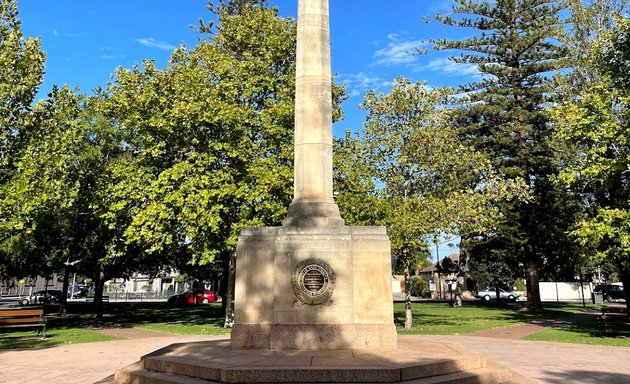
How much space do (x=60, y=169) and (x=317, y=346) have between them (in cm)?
1522

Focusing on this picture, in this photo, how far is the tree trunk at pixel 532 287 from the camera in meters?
33.6

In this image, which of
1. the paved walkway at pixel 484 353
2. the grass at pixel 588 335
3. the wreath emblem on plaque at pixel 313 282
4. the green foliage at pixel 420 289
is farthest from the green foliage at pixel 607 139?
the green foliage at pixel 420 289

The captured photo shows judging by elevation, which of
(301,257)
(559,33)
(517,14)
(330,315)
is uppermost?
(517,14)

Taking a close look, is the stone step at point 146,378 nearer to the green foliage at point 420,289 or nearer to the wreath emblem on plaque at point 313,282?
the wreath emblem on plaque at point 313,282

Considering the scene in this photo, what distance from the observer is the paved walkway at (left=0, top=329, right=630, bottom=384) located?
9156 millimetres

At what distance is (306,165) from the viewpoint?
1041 centimetres

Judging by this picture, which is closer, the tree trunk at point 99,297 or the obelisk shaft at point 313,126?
the obelisk shaft at point 313,126

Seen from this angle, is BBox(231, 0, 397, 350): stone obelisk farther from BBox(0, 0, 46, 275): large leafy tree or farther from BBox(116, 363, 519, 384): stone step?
BBox(0, 0, 46, 275): large leafy tree

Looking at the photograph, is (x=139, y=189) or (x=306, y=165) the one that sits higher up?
(x=139, y=189)

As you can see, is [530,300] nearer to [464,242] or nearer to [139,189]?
[464,242]

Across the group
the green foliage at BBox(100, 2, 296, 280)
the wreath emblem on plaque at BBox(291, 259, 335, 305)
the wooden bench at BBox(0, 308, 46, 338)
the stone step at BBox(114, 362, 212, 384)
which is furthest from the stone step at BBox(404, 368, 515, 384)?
the wooden bench at BBox(0, 308, 46, 338)

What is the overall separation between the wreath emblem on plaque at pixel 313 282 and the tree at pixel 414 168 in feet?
33.7

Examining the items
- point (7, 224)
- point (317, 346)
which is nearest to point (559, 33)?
point (317, 346)

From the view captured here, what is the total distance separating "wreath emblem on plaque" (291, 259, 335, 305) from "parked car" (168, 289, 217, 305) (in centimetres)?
3839
